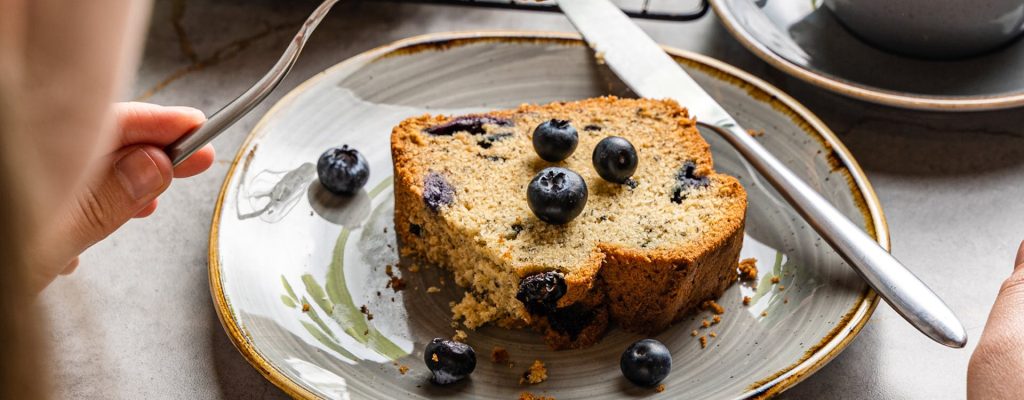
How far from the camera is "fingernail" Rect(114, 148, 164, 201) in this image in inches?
60.4

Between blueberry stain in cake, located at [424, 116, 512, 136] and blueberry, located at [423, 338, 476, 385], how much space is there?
55cm

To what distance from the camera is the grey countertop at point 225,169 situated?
177 centimetres

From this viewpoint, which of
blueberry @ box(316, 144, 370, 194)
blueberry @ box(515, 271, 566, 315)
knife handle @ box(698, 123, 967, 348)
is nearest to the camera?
knife handle @ box(698, 123, 967, 348)

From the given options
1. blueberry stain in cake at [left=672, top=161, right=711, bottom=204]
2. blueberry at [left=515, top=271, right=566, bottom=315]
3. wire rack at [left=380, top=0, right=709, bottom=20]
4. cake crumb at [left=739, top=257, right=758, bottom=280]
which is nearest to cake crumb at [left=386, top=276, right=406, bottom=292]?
blueberry at [left=515, top=271, right=566, bottom=315]

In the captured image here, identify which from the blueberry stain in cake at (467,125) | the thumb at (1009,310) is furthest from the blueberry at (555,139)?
the thumb at (1009,310)

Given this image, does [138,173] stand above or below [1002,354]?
above

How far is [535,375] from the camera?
1.69m

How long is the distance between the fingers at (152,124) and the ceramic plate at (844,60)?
139 centimetres

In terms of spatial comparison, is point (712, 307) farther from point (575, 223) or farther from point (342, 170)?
point (342, 170)

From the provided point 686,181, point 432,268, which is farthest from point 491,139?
point 686,181

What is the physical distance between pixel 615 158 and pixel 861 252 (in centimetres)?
51

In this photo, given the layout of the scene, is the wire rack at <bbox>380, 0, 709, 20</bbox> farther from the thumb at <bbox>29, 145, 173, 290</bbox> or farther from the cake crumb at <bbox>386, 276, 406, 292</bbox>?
the thumb at <bbox>29, 145, 173, 290</bbox>

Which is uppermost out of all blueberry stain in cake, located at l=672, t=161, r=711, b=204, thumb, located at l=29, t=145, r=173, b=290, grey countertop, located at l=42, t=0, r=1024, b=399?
thumb, located at l=29, t=145, r=173, b=290

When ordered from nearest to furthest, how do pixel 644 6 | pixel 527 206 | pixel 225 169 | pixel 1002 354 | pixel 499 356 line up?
pixel 1002 354 < pixel 499 356 < pixel 527 206 < pixel 225 169 < pixel 644 6
